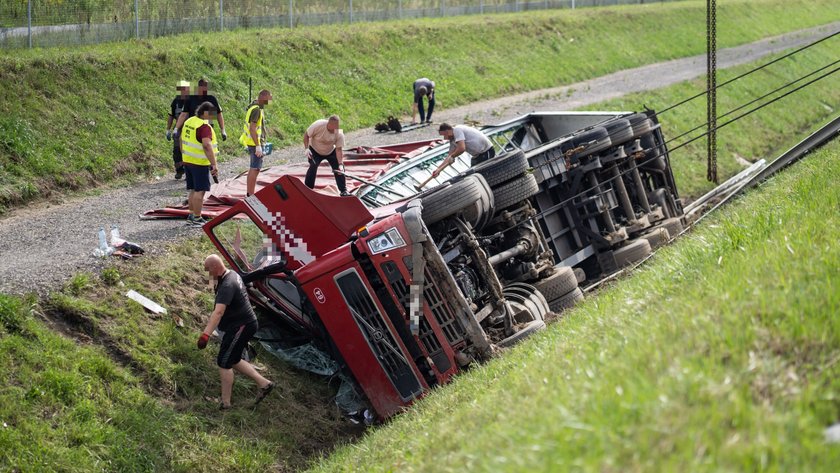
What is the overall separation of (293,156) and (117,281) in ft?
27.3

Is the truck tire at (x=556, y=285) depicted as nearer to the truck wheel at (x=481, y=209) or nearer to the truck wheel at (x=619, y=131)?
the truck wheel at (x=481, y=209)

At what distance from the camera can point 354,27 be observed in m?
28.3

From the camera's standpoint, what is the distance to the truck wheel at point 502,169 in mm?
10664

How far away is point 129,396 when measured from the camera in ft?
29.1

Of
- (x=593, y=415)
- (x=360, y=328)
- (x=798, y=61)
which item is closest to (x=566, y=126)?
(x=360, y=328)

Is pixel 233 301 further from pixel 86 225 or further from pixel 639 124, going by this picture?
pixel 639 124

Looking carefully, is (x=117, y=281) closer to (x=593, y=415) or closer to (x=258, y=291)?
(x=258, y=291)

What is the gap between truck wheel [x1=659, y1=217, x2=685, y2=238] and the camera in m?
13.8

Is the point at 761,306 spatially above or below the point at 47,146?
below

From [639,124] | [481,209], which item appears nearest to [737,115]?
[639,124]

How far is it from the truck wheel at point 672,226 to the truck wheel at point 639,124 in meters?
1.32

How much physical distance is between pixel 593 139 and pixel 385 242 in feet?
15.7

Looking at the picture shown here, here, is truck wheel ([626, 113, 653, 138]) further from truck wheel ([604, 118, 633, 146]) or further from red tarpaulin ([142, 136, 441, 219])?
red tarpaulin ([142, 136, 441, 219])

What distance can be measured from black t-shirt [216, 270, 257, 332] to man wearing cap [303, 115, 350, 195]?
375 centimetres
